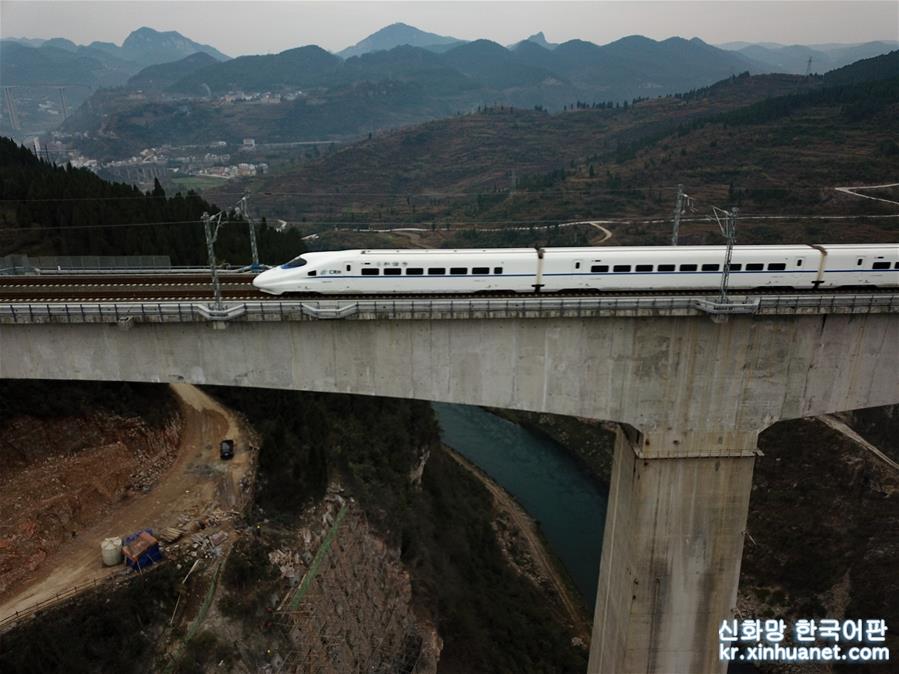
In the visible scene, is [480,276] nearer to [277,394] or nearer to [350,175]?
[277,394]

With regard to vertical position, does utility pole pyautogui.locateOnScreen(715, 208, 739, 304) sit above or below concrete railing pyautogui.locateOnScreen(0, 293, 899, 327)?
above

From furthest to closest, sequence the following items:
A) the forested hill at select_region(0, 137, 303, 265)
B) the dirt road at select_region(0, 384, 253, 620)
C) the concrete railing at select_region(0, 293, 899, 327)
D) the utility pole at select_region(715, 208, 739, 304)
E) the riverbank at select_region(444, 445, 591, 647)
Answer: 1. the forested hill at select_region(0, 137, 303, 265)
2. the riverbank at select_region(444, 445, 591, 647)
3. the concrete railing at select_region(0, 293, 899, 327)
4. the dirt road at select_region(0, 384, 253, 620)
5. the utility pole at select_region(715, 208, 739, 304)

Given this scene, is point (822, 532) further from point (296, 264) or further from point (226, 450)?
point (296, 264)

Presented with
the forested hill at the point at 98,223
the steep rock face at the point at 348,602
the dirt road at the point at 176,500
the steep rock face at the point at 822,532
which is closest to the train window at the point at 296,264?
the dirt road at the point at 176,500

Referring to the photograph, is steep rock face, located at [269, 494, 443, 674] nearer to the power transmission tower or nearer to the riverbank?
the riverbank

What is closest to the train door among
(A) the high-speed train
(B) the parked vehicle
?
(A) the high-speed train
